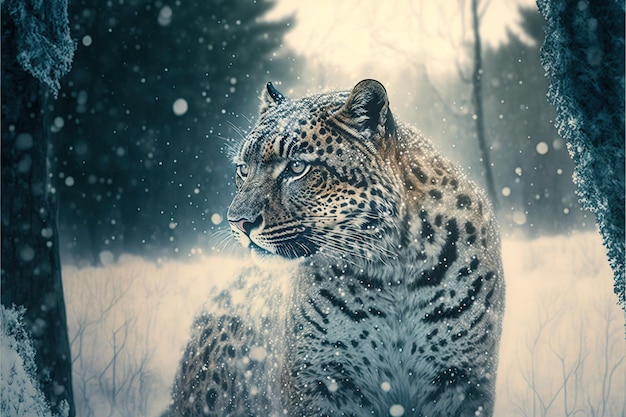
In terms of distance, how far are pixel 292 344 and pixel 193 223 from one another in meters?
0.80

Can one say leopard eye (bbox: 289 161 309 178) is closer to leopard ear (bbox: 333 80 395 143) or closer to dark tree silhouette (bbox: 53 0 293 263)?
leopard ear (bbox: 333 80 395 143)

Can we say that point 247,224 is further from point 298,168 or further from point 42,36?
point 42,36

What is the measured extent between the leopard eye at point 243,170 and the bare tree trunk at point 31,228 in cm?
99

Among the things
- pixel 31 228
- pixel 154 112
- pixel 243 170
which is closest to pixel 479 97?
pixel 243 170

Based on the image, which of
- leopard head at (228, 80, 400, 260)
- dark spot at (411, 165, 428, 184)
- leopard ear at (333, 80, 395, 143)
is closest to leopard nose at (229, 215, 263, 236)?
leopard head at (228, 80, 400, 260)

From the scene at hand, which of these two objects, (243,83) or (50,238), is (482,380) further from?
(50,238)

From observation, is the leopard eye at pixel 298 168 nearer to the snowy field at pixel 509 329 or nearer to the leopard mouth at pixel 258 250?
the leopard mouth at pixel 258 250

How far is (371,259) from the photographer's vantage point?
234cm

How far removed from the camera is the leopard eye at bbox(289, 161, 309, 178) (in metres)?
2.27

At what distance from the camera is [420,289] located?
231 cm

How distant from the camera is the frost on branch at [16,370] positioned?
8.56ft

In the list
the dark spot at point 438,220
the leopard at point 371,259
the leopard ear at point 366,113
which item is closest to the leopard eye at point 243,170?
the leopard at point 371,259

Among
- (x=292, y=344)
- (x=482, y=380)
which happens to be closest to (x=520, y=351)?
(x=482, y=380)

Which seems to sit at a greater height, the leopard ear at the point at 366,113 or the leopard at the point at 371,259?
the leopard ear at the point at 366,113
